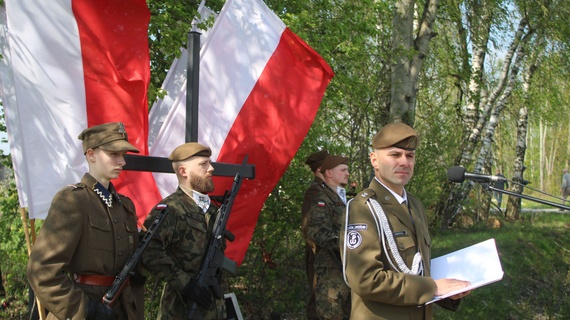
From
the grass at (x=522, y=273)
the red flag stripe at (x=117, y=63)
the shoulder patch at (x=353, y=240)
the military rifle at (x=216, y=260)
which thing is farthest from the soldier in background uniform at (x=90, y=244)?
the grass at (x=522, y=273)

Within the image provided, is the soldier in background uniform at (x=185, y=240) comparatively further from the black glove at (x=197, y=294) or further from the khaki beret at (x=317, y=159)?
the khaki beret at (x=317, y=159)

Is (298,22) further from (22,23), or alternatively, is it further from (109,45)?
(22,23)

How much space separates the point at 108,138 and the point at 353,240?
1463 millimetres

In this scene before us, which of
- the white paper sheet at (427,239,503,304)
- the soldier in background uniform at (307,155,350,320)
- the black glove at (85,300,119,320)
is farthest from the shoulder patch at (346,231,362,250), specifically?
the soldier in background uniform at (307,155,350,320)

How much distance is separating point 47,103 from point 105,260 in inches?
47.5

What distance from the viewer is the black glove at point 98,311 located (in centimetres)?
294

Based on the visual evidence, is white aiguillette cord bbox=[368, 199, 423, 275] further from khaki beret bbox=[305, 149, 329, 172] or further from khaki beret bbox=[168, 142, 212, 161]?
khaki beret bbox=[305, 149, 329, 172]

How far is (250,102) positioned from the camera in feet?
15.5

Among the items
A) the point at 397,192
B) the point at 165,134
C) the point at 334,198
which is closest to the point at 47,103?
the point at 165,134

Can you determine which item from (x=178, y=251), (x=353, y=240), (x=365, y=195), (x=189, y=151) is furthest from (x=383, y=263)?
(x=189, y=151)

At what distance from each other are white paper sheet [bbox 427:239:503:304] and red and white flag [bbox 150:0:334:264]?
1896 millimetres

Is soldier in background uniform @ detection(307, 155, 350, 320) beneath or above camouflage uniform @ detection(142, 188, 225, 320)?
beneath

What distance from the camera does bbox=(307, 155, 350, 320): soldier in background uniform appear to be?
16.5 ft

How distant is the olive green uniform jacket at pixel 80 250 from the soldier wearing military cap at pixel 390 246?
125cm
